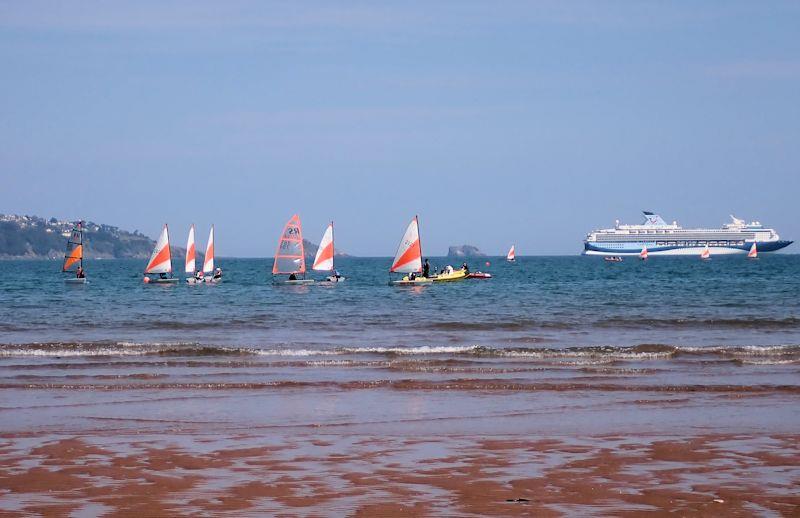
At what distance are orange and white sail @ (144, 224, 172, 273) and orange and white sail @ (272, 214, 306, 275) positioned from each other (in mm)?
8216

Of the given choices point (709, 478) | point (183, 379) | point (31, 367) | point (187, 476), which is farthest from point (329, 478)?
point (31, 367)

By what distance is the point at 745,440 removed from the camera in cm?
1178

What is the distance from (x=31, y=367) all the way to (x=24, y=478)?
11.4 meters

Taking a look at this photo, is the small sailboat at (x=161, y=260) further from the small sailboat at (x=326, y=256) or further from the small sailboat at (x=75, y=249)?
the small sailboat at (x=326, y=256)

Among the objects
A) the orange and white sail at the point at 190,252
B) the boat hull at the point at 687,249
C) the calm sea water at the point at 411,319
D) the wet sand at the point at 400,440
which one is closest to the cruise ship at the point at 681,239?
the boat hull at the point at 687,249

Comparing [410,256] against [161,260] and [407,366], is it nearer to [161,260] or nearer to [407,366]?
[161,260]

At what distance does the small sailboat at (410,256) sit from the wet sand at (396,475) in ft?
175

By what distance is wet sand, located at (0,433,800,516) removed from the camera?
867 centimetres

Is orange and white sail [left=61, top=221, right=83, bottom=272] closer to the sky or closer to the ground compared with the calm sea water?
closer to the sky

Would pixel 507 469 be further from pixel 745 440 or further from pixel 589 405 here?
pixel 589 405

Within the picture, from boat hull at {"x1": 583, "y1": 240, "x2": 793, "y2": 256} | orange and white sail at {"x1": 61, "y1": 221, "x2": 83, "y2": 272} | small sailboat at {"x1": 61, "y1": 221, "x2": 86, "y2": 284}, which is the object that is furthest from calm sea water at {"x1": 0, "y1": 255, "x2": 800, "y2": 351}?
boat hull at {"x1": 583, "y1": 240, "x2": 793, "y2": 256}

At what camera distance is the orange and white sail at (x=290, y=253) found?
71188mm

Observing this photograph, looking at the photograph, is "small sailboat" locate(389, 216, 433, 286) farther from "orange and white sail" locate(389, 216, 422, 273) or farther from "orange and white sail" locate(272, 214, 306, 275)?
"orange and white sail" locate(272, 214, 306, 275)

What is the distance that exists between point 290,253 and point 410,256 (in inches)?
384
